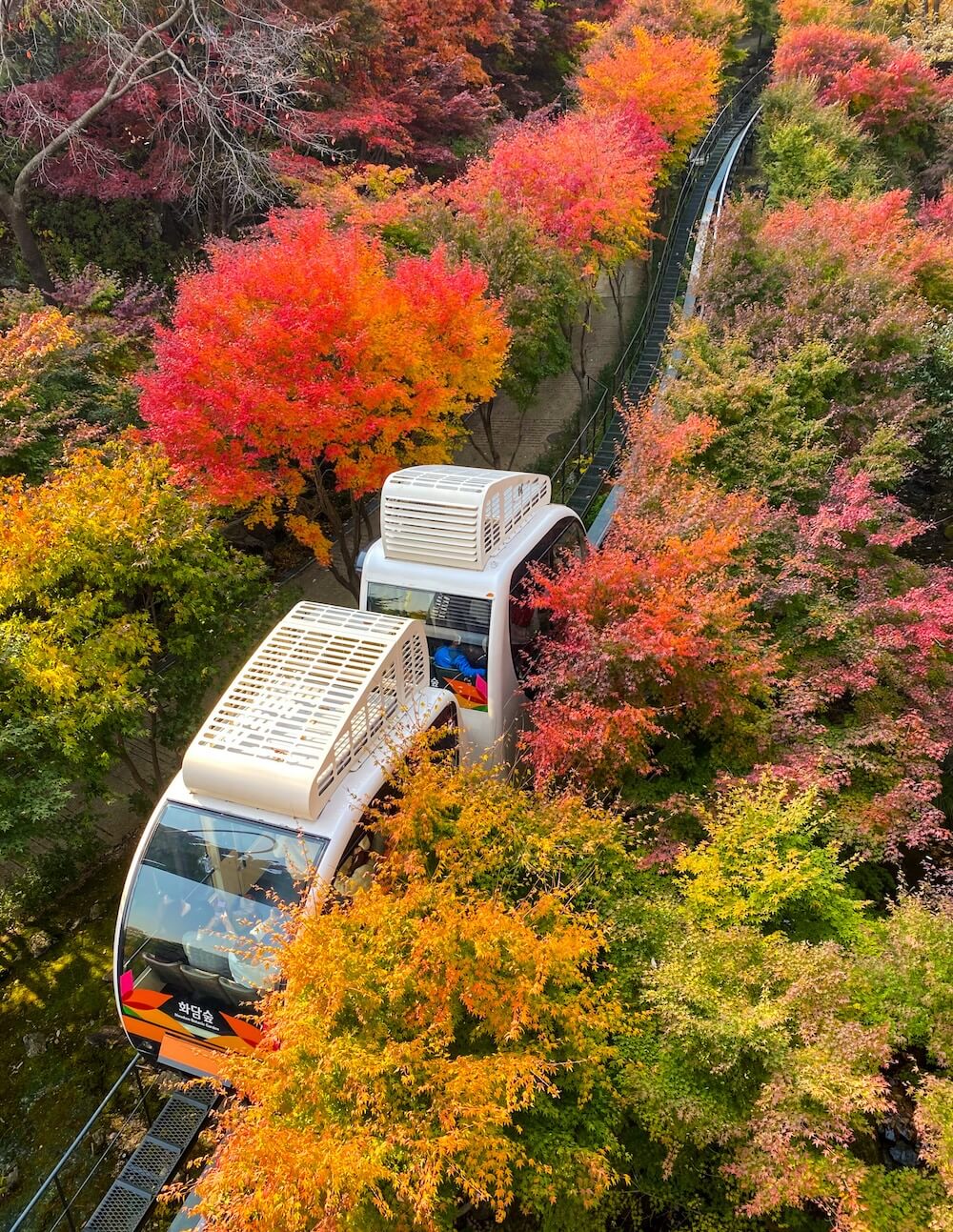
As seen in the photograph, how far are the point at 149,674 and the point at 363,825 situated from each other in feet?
13.2

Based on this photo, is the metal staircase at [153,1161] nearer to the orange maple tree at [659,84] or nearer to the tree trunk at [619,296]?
the tree trunk at [619,296]

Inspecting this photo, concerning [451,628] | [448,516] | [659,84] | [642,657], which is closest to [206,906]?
[451,628]

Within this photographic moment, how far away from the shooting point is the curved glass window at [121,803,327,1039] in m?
6.32

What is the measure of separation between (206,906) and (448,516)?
15.9 ft

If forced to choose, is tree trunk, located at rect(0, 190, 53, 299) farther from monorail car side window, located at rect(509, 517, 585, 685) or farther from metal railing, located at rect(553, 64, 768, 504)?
monorail car side window, located at rect(509, 517, 585, 685)

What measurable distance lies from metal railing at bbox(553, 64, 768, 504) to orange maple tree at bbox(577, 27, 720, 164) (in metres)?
3.12

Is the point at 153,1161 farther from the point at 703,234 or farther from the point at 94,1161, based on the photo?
the point at 703,234

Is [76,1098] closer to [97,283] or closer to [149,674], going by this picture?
[149,674]

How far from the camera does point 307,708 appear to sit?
7070 millimetres

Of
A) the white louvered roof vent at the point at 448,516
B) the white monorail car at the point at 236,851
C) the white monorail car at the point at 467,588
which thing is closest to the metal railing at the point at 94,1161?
the white monorail car at the point at 236,851

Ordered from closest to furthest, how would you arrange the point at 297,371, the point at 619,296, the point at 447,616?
the point at 447,616, the point at 297,371, the point at 619,296

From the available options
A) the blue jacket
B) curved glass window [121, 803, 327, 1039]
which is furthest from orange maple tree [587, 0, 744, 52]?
curved glass window [121, 803, 327, 1039]

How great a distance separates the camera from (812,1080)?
505cm

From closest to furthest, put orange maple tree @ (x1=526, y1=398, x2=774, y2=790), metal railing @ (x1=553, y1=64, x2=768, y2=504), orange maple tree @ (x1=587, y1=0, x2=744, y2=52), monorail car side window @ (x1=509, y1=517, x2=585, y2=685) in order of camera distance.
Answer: orange maple tree @ (x1=526, y1=398, x2=774, y2=790)
monorail car side window @ (x1=509, y1=517, x2=585, y2=685)
metal railing @ (x1=553, y1=64, x2=768, y2=504)
orange maple tree @ (x1=587, y1=0, x2=744, y2=52)
